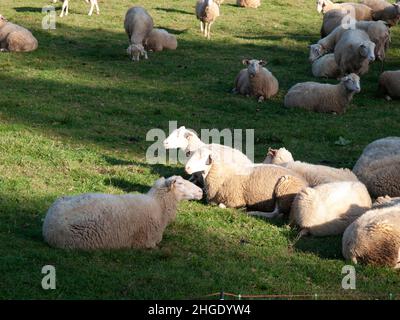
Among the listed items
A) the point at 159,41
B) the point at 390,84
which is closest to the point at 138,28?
the point at 159,41

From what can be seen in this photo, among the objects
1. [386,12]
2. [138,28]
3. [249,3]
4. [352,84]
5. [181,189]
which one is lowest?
[181,189]

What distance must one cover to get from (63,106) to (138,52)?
236 inches

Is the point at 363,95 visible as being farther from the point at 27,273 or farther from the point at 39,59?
the point at 27,273

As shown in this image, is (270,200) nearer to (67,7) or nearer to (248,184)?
(248,184)

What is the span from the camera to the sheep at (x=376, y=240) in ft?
28.4

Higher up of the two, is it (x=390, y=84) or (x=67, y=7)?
(x=67, y=7)

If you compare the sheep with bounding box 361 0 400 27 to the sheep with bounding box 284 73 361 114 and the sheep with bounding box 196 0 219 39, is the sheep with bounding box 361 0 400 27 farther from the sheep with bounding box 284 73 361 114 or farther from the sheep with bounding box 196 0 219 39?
the sheep with bounding box 284 73 361 114

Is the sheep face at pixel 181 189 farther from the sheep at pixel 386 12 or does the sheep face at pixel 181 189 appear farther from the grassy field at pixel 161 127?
the sheep at pixel 386 12

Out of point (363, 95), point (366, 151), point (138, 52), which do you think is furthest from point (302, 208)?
point (138, 52)

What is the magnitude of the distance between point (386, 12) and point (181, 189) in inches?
735

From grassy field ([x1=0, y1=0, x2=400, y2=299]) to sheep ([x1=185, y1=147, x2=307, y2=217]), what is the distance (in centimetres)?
35

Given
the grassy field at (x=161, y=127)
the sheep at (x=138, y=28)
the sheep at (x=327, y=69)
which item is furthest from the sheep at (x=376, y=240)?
the sheep at (x=138, y=28)

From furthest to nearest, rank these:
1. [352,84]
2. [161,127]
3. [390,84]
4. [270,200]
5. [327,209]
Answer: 1. [390,84]
2. [352,84]
3. [161,127]
4. [270,200]
5. [327,209]

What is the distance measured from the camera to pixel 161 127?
1539 centimetres
